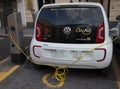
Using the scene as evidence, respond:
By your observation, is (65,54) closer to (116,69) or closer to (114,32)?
(116,69)

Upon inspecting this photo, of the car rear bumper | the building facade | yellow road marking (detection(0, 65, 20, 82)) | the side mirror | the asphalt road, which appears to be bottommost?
the asphalt road

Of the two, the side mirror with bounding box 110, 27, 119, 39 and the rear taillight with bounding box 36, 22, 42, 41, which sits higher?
the rear taillight with bounding box 36, 22, 42, 41

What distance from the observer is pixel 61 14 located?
4.09 metres

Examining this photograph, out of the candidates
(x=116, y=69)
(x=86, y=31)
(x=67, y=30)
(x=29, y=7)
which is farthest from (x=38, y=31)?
(x=29, y=7)

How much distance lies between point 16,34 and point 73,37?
164 centimetres

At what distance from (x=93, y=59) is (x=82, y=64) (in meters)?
0.25

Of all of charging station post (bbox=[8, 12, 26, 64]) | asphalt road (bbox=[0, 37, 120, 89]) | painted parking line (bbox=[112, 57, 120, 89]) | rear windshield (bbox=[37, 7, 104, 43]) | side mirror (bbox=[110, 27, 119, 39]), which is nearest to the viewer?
asphalt road (bbox=[0, 37, 120, 89])

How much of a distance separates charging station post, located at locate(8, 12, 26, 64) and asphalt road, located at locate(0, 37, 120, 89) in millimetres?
212

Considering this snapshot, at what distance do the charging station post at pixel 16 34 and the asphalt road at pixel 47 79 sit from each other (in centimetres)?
21

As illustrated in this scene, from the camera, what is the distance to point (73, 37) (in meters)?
3.95

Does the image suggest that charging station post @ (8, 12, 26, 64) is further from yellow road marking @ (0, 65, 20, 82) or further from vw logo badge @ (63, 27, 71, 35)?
vw logo badge @ (63, 27, 71, 35)

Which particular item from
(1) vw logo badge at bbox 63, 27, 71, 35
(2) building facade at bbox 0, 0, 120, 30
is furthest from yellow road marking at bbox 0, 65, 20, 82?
(2) building facade at bbox 0, 0, 120, 30

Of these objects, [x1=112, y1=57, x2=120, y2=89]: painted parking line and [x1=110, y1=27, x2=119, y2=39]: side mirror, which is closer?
[x1=112, y1=57, x2=120, y2=89]: painted parking line

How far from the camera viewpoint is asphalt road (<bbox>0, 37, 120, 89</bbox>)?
380cm
